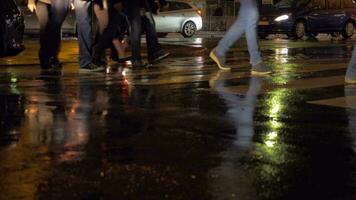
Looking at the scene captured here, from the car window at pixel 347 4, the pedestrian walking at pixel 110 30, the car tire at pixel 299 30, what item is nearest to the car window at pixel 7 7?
the pedestrian walking at pixel 110 30

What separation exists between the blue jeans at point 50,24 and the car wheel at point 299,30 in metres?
14.6

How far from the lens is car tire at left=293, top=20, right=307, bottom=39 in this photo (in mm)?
25062

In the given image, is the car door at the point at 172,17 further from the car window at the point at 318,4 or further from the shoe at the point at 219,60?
the shoe at the point at 219,60

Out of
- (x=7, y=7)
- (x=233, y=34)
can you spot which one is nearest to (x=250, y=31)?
(x=233, y=34)

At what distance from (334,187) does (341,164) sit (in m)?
0.57

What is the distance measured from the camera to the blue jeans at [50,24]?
11.2 meters

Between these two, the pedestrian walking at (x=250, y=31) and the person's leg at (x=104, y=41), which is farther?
the person's leg at (x=104, y=41)

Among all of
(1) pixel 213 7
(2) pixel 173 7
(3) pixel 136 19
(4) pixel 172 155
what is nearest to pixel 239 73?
(3) pixel 136 19

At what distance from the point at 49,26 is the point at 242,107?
15.7ft

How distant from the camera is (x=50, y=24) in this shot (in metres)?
11.3

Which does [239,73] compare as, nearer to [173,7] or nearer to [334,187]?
[334,187]

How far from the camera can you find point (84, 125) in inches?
255

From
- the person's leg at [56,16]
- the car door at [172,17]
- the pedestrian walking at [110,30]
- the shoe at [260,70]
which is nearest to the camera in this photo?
the shoe at [260,70]

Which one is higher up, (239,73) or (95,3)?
(95,3)
